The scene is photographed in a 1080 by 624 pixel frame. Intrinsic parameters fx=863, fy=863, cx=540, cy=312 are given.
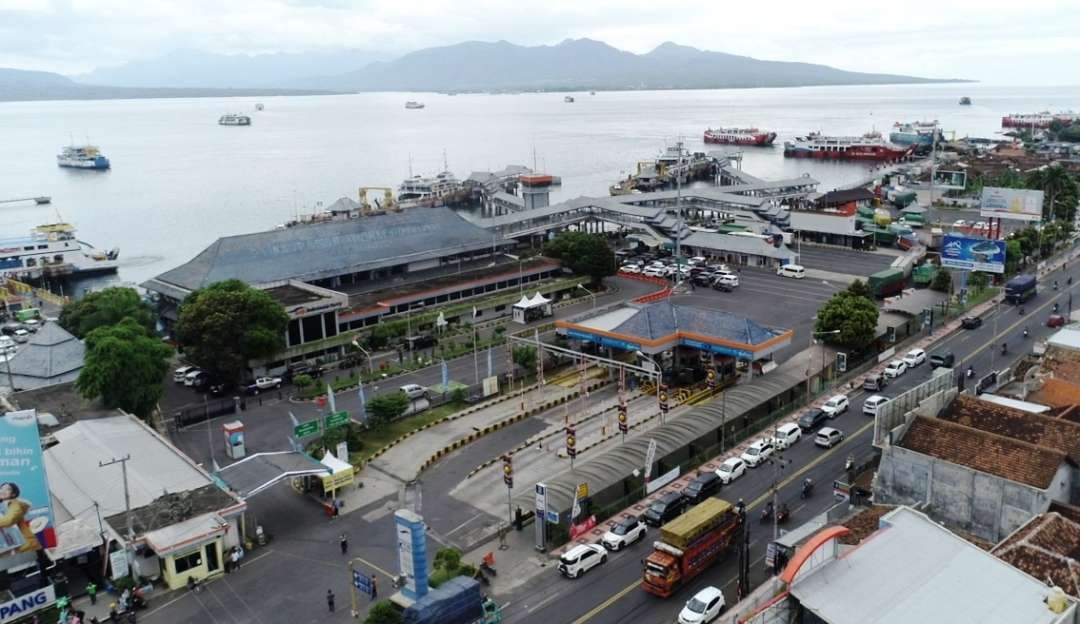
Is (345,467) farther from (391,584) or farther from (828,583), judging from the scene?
(828,583)

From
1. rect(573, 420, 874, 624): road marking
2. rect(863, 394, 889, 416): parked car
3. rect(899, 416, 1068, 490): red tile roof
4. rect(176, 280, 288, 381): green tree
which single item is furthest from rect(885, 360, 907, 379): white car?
rect(176, 280, 288, 381): green tree

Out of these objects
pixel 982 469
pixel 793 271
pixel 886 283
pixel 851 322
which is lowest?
pixel 793 271

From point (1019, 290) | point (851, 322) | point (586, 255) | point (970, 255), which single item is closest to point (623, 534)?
point (851, 322)

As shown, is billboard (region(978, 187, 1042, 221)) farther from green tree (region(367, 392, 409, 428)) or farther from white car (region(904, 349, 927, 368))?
green tree (region(367, 392, 409, 428))

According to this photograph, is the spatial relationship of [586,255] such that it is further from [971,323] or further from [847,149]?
[847,149]

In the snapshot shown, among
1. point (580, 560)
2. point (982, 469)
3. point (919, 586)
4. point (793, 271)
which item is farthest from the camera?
point (793, 271)

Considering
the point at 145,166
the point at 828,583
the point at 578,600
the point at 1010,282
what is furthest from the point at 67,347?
the point at 145,166

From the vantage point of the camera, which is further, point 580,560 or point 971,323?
point 971,323
